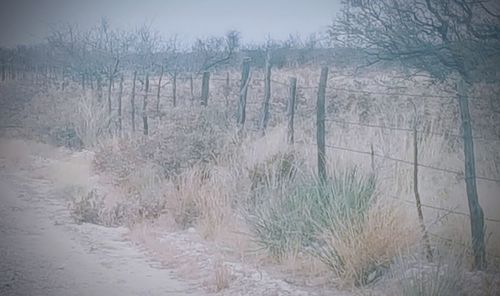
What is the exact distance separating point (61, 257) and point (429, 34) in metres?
6.78

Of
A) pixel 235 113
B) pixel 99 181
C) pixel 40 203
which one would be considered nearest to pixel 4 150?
pixel 40 203

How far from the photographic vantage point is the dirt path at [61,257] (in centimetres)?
465

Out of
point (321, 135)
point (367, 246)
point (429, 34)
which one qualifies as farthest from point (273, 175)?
point (429, 34)

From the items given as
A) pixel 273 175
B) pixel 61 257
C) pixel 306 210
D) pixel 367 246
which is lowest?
pixel 61 257

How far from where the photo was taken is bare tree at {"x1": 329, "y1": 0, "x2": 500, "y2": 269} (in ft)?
27.3

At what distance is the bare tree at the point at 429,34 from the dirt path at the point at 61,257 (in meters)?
4.87

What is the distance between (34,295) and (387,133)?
490 centimetres

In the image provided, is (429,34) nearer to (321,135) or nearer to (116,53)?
(321,135)

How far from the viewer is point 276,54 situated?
14859mm

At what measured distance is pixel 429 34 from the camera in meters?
9.42

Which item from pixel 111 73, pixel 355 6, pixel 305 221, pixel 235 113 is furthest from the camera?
pixel 111 73

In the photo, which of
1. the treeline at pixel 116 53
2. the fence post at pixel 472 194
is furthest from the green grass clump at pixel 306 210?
the treeline at pixel 116 53

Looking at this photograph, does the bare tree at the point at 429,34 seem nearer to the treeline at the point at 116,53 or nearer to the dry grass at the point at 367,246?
the treeline at the point at 116,53

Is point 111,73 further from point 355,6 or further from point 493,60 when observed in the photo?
point 493,60
